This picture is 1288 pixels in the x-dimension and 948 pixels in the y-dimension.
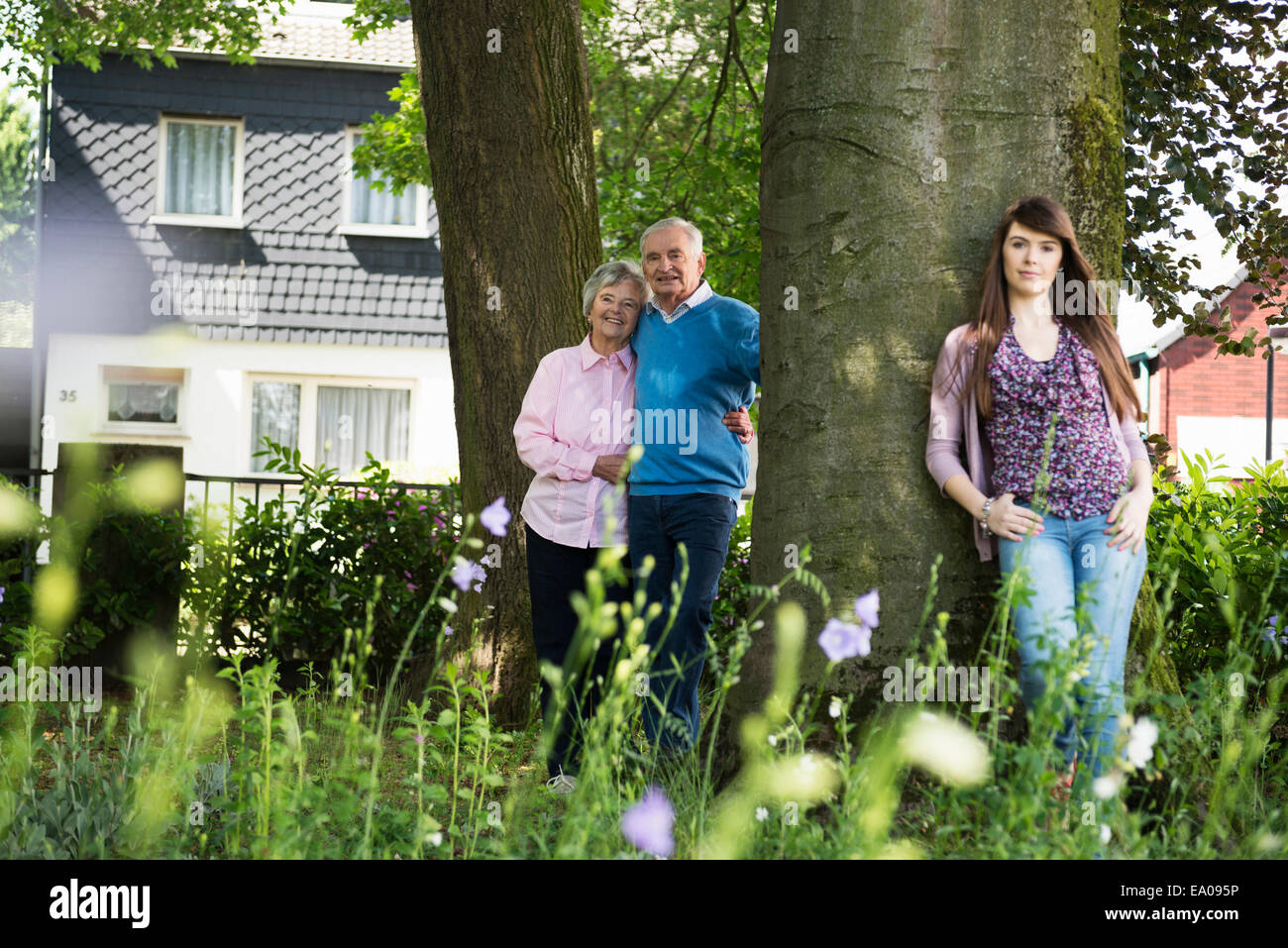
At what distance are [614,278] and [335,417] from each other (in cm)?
1293

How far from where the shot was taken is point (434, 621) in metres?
7.11

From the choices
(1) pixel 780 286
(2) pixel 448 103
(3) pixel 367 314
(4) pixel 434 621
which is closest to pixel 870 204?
(1) pixel 780 286

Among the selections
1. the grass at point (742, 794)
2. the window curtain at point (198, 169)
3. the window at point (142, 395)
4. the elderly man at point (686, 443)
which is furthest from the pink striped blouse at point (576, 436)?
the window curtain at point (198, 169)

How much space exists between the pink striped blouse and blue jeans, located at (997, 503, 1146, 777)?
153cm

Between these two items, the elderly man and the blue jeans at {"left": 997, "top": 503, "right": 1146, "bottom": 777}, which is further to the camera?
the elderly man

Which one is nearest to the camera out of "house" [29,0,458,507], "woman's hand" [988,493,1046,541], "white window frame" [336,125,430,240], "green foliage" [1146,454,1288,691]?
"woman's hand" [988,493,1046,541]

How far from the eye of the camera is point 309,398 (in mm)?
16578

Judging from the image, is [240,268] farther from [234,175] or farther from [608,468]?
[608,468]

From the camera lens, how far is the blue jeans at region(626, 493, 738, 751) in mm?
4160

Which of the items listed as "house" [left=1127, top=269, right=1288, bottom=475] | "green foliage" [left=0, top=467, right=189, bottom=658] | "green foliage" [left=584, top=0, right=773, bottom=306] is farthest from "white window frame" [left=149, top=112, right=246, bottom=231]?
"house" [left=1127, top=269, right=1288, bottom=475]

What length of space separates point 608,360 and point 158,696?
3.47 m

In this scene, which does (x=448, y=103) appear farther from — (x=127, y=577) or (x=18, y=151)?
(x=18, y=151)

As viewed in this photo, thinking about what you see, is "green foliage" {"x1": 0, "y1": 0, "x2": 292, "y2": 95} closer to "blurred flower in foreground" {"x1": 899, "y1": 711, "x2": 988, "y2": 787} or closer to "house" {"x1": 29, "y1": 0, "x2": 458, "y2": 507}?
"house" {"x1": 29, "y1": 0, "x2": 458, "y2": 507}

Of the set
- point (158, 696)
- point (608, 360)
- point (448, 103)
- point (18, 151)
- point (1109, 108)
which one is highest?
point (18, 151)
